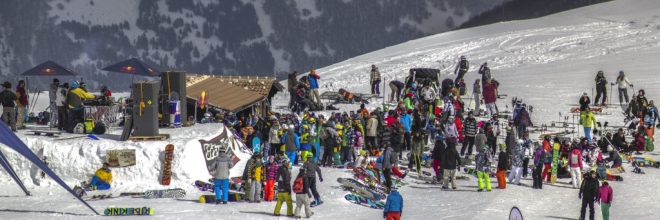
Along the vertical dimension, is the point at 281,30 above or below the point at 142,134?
above

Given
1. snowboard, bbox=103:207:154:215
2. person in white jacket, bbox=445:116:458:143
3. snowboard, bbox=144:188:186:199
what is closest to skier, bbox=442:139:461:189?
person in white jacket, bbox=445:116:458:143

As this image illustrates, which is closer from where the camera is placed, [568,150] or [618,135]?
[568,150]

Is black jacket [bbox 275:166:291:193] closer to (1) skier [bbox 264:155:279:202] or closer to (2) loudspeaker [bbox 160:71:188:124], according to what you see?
(1) skier [bbox 264:155:279:202]

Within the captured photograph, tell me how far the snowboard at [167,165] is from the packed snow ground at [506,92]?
0.51 feet

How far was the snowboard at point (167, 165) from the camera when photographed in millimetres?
20875

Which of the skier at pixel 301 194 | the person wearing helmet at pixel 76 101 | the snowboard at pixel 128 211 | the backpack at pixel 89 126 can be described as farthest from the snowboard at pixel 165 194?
the person wearing helmet at pixel 76 101

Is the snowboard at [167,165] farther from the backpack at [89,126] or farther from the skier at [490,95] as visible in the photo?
the skier at [490,95]

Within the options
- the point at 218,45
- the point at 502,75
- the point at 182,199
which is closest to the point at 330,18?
the point at 218,45

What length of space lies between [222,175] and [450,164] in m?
4.66

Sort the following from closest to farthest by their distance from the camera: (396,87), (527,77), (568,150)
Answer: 1. (568,150)
2. (396,87)
3. (527,77)

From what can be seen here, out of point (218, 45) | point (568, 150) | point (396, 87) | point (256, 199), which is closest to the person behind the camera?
point (256, 199)

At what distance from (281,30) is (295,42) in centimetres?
123

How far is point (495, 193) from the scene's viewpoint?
67.4 ft

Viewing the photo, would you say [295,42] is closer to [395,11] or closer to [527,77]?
[395,11]
